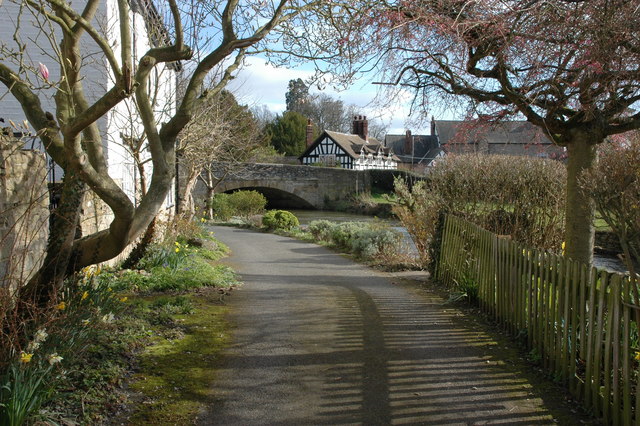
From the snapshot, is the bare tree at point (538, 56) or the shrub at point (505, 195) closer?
the bare tree at point (538, 56)

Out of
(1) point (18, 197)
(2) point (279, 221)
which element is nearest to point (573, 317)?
(1) point (18, 197)

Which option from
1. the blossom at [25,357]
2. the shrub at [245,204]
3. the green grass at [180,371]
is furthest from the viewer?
the shrub at [245,204]

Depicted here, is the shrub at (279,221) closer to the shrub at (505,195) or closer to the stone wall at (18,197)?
the shrub at (505,195)

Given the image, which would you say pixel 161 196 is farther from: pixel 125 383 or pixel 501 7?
pixel 501 7

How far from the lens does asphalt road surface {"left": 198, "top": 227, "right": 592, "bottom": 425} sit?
4.52 meters

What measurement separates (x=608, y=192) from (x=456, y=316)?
8.74 ft

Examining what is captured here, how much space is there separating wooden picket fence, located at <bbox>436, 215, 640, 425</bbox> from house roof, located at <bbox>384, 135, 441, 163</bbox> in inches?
2153

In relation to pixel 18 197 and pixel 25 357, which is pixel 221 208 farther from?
pixel 25 357

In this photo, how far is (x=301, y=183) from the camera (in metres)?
44.1

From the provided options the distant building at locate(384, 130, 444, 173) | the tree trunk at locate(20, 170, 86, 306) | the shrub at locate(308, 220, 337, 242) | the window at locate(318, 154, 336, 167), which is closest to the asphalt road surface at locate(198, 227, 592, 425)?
the tree trunk at locate(20, 170, 86, 306)

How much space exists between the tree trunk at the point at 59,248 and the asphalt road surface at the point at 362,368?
1746 millimetres

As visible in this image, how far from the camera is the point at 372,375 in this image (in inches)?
210

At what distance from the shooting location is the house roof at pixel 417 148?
64.8 m

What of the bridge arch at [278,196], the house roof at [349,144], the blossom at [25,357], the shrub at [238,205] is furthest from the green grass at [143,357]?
the house roof at [349,144]
